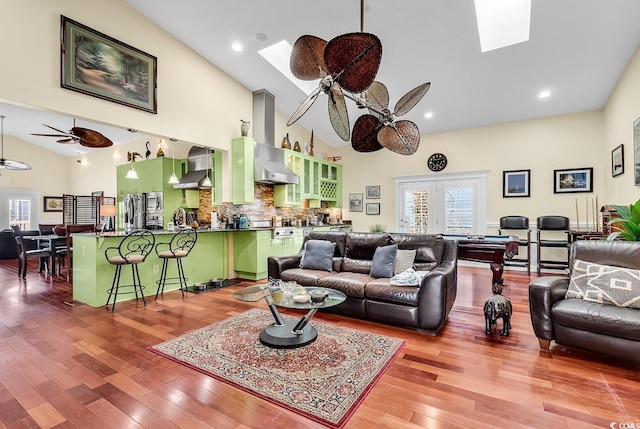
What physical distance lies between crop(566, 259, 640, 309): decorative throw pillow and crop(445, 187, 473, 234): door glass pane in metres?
4.22

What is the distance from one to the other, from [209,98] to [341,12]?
276 cm

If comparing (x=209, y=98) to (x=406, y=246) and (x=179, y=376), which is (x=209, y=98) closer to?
(x=406, y=246)

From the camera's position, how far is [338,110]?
94.5 inches

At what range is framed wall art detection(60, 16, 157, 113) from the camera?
3730 millimetres

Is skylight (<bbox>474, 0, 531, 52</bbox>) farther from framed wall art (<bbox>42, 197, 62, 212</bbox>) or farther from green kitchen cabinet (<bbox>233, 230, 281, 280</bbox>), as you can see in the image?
framed wall art (<bbox>42, 197, 62, 212</bbox>)

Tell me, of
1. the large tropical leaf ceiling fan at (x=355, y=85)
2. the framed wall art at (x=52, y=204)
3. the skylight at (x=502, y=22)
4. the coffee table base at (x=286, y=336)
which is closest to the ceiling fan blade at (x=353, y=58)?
the large tropical leaf ceiling fan at (x=355, y=85)

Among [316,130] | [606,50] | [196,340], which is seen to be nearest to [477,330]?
[196,340]

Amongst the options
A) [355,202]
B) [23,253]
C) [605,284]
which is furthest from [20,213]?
[605,284]

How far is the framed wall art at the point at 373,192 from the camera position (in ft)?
26.7

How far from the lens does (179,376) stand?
232cm

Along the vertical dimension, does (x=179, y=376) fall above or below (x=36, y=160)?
below

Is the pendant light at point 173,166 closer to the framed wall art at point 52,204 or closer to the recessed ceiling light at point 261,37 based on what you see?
the recessed ceiling light at point 261,37

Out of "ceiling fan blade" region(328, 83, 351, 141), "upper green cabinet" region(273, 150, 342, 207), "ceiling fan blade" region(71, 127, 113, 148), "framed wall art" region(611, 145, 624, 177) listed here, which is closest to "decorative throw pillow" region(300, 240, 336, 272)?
"ceiling fan blade" region(328, 83, 351, 141)

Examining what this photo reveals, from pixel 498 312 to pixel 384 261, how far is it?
1.31 meters
